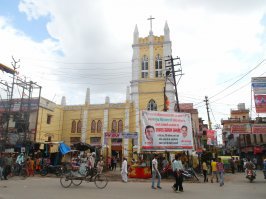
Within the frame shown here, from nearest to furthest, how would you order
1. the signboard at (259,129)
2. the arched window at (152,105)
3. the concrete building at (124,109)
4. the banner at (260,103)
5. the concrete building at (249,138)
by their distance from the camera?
the banner at (260,103)
the signboard at (259,129)
the concrete building at (249,138)
the concrete building at (124,109)
the arched window at (152,105)

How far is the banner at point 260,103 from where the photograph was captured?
14.6 m

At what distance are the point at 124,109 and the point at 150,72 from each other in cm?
732

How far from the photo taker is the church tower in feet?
131

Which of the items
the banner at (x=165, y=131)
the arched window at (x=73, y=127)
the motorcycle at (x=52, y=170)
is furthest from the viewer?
the arched window at (x=73, y=127)

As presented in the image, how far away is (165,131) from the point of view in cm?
1755

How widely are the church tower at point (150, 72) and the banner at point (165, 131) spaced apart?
20.4 meters

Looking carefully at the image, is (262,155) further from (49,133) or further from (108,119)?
(49,133)

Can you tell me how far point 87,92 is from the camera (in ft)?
135

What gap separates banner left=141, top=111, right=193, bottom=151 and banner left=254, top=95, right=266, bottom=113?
500 centimetres

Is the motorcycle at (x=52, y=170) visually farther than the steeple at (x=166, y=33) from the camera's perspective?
No

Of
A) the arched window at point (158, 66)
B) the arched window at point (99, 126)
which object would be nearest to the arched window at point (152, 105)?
the arched window at point (158, 66)

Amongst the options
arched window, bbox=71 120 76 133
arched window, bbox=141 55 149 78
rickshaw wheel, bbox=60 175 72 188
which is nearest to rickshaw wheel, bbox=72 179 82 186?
rickshaw wheel, bbox=60 175 72 188

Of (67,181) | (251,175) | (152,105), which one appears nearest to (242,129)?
(251,175)

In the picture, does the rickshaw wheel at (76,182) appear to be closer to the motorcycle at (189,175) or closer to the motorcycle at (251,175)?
the motorcycle at (189,175)
